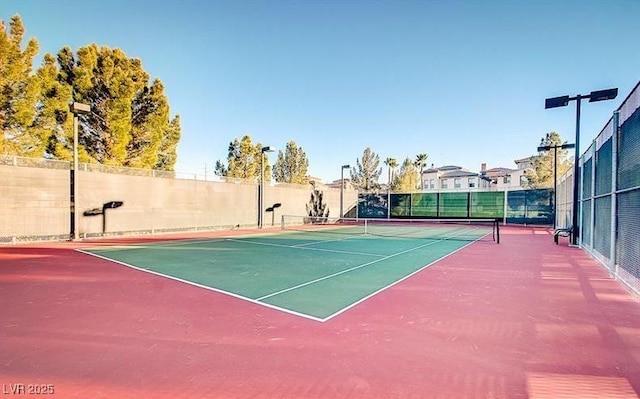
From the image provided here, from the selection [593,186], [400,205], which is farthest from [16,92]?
[400,205]

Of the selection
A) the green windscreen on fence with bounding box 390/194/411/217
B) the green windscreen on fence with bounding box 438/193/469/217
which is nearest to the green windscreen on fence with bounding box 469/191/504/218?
the green windscreen on fence with bounding box 438/193/469/217

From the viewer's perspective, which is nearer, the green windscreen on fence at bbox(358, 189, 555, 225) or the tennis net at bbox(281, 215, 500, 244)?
the tennis net at bbox(281, 215, 500, 244)

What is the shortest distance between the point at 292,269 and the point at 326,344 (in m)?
4.12

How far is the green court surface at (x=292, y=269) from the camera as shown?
16.9ft

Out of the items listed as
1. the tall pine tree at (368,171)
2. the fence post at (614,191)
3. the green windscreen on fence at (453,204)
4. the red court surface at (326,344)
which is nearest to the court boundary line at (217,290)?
the red court surface at (326,344)

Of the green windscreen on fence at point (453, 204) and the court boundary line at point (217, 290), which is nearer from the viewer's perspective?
the court boundary line at point (217, 290)

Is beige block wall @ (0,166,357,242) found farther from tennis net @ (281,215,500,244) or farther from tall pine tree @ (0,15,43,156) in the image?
tall pine tree @ (0,15,43,156)

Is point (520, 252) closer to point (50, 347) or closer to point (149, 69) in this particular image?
point (50, 347)

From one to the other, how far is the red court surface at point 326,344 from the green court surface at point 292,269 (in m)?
0.34

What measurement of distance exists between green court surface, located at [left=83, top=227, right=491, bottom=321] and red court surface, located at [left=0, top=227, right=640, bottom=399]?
0.34 m

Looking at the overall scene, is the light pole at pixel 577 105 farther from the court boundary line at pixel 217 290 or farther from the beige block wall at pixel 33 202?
the beige block wall at pixel 33 202

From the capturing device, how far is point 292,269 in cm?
751

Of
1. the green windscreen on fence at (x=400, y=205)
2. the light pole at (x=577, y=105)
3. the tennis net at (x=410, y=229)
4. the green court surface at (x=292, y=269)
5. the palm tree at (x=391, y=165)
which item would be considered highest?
the palm tree at (x=391, y=165)

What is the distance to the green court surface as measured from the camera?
5145 mm
